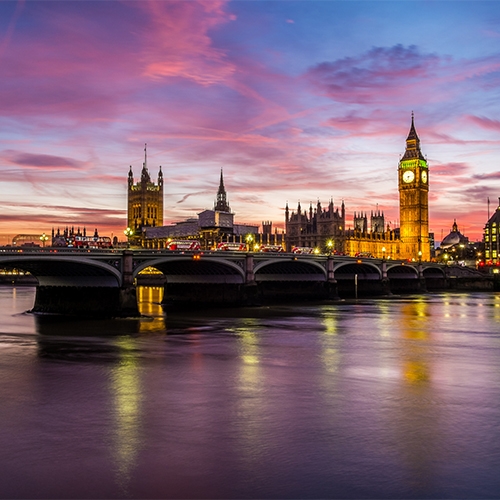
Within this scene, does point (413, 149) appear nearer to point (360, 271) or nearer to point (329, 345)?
point (360, 271)

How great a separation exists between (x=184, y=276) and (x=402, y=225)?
5150 inches

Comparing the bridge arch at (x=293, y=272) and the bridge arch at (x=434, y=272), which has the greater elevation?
the bridge arch at (x=293, y=272)

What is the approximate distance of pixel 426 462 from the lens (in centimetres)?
1620

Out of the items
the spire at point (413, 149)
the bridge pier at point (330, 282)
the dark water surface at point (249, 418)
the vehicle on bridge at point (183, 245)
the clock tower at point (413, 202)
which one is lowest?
the dark water surface at point (249, 418)

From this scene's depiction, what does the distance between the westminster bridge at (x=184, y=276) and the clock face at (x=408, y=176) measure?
267ft

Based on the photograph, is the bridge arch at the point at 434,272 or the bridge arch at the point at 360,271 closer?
the bridge arch at the point at 360,271

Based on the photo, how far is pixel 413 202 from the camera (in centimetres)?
19438

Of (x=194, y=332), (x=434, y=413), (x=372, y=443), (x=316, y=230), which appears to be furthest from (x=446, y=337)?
(x=316, y=230)

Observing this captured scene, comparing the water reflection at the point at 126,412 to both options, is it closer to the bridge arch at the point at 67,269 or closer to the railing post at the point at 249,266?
the bridge arch at the point at 67,269

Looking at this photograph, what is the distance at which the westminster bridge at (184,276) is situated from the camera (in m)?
57.4

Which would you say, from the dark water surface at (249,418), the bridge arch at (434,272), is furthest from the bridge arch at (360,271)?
the dark water surface at (249,418)

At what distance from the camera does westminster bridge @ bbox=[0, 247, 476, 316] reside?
188ft

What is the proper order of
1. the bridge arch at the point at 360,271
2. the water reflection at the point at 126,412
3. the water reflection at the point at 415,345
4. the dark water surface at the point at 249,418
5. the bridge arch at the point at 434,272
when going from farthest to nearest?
the bridge arch at the point at 434,272
the bridge arch at the point at 360,271
the water reflection at the point at 415,345
the water reflection at the point at 126,412
the dark water surface at the point at 249,418

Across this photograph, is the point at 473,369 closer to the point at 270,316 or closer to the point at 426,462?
the point at 426,462
